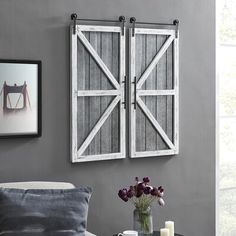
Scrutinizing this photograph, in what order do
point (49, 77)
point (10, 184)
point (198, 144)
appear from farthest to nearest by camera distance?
1. point (198, 144)
2. point (49, 77)
3. point (10, 184)

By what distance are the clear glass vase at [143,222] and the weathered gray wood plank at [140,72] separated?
0.64 m

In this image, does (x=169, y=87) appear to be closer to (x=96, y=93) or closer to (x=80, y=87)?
(x=96, y=93)

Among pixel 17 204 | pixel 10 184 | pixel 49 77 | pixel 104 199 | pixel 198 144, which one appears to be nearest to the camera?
pixel 17 204

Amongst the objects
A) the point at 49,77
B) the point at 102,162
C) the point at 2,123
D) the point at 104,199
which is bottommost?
the point at 104,199

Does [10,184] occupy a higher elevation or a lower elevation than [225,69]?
lower

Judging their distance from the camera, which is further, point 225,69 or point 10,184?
point 225,69

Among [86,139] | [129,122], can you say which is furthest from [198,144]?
[86,139]

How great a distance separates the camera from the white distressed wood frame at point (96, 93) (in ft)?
12.6

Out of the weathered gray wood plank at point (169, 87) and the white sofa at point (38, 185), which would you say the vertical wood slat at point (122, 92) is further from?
the white sofa at point (38, 185)

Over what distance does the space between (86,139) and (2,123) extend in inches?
23.2

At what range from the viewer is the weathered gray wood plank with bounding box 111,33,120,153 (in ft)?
13.1

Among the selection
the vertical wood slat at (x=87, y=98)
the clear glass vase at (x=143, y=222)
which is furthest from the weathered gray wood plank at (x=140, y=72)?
the clear glass vase at (x=143, y=222)

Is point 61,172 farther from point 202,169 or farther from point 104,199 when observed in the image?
point 202,169

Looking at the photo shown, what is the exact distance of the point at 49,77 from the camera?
149 inches
